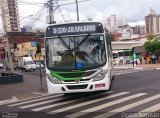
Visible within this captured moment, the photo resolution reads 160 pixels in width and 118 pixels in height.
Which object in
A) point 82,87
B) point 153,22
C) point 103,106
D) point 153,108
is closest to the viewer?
point 153,108

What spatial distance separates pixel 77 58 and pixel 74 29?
1.33m

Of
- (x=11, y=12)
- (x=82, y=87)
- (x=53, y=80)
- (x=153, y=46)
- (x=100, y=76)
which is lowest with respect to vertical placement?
(x=82, y=87)

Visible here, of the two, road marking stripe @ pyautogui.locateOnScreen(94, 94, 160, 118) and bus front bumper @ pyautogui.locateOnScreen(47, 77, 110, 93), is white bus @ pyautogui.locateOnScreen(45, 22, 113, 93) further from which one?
road marking stripe @ pyautogui.locateOnScreen(94, 94, 160, 118)

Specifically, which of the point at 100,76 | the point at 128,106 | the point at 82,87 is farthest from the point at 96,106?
the point at 100,76

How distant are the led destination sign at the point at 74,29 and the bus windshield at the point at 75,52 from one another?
0.22 metres

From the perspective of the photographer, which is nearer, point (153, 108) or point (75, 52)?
point (153, 108)

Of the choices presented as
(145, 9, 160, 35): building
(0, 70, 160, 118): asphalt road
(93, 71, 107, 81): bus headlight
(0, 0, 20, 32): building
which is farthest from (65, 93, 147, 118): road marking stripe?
(145, 9, 160, 35): building

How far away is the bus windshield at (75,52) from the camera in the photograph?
43.0ft

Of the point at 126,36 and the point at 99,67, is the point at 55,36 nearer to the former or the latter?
the point at 99,67

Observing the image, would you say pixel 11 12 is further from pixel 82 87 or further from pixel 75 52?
pixel 82 87

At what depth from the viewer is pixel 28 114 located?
11.2 meters

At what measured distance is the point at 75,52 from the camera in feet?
43.4

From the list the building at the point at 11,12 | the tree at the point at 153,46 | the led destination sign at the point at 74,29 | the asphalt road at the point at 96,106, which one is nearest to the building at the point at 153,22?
the tree at the point at 153,46

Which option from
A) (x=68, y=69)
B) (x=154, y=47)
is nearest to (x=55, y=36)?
(x=68, y=69)
